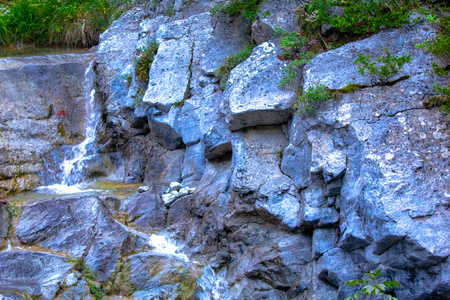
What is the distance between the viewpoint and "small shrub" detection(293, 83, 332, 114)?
4656 mm

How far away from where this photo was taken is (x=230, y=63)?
652 centimetres

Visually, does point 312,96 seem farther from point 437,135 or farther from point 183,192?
point 183,192

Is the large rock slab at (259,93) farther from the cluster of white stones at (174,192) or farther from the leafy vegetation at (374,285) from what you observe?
the leafy vegetation at (374,285)

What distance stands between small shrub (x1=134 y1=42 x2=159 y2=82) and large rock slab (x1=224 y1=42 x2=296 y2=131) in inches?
119

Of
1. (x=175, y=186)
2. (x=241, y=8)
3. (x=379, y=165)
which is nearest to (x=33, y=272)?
(x=175, y=186)

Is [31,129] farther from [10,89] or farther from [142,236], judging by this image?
[142,236]

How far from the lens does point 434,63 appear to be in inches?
171

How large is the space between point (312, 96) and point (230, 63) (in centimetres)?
222

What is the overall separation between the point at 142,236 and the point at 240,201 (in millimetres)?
1642

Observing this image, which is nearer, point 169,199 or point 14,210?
point 14,210

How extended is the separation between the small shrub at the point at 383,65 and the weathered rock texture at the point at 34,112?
6.13 meters

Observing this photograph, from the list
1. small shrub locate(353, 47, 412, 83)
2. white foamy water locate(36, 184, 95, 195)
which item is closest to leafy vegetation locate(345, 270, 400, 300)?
small shrub locate(353, 47, 412, 83)

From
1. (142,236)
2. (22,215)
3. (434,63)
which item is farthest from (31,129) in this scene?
(434,63)

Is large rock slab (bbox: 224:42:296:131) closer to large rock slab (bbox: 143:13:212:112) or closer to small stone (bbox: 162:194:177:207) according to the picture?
small stone (bbox: 162:194:177:207)
